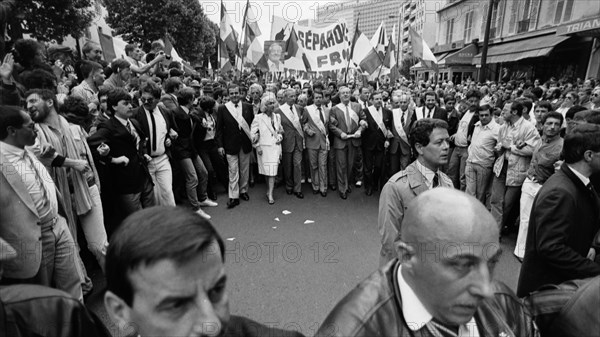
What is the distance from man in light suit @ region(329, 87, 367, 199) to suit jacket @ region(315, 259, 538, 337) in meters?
5.25

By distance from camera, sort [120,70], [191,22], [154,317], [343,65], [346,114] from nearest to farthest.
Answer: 1. [154,317]
2. [120,70]
3. [346,114]
4. [343,65]
5. [191,22]

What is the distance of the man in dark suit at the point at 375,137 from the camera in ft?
22.1

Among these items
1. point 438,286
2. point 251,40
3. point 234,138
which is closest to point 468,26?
point 251,40

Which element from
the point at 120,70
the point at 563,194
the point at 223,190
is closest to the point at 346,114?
the point at 223,190

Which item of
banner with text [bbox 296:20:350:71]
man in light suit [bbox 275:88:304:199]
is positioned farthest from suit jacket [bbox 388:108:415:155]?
banner with text [bbox 296:20:350:71]

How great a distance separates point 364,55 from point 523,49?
15087 mm

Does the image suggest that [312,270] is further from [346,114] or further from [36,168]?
[346,114]

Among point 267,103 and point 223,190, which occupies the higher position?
point 267,103

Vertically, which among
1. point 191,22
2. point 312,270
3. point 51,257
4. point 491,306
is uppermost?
point 191,22

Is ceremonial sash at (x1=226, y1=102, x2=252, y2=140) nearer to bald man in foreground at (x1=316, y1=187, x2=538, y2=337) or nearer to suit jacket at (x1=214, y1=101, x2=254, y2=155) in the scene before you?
suit jacket at (x1=214, y1=101, x2=254, y2=155)

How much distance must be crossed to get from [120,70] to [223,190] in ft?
8.77

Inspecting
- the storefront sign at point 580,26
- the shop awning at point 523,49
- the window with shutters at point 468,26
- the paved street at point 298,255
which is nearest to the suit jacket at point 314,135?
the paved street at point 298,255

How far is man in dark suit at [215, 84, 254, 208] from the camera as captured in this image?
607 cm

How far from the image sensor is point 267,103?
6145 millimetres
